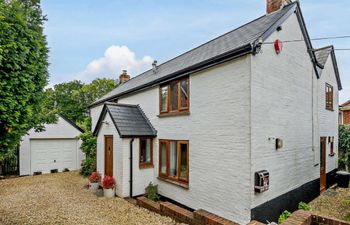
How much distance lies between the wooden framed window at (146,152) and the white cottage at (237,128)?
47 millimetres

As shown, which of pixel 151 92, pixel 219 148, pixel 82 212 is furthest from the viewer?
pixel 151 92

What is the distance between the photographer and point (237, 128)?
245 inches

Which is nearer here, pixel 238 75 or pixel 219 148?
pixel 238 75

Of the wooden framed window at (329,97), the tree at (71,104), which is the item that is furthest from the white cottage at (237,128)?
the tree at (71,104)

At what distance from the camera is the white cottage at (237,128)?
20.1 feet

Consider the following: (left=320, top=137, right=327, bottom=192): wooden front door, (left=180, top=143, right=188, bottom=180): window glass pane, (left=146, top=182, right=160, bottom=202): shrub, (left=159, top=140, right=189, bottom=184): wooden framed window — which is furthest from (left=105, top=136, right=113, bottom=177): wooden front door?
(left=320, top=137, right=327, bottom=192): wooden front door

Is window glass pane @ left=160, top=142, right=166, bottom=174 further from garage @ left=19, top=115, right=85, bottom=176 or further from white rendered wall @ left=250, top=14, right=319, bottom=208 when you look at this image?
garage @ left=19, top=115, right=85, bottom=176

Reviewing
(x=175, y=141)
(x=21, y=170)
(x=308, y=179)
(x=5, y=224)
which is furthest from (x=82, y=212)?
(x=21, y=170)

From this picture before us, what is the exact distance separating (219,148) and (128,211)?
13.3ft

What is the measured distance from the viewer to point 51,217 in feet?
23.0

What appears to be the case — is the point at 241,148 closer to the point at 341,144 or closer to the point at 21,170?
the point at 341,144

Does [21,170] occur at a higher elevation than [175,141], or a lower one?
lower

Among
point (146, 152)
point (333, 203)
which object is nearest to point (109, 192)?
point (146, 152)

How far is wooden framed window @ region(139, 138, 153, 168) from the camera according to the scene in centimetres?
977
